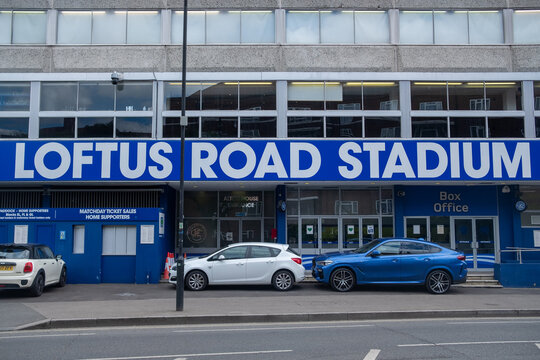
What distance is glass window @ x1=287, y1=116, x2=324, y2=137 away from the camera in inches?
793

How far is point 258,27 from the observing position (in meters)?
21.1

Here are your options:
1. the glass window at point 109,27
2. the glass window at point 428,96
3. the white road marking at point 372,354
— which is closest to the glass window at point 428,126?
the glass window at point 428,96

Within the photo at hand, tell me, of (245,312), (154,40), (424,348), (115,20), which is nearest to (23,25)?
(115,20)

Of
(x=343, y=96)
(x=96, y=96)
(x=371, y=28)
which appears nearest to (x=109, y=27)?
(x=96, y=96)

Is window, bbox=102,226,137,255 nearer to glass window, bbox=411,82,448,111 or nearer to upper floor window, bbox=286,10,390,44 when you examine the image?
upper floor window, bbox=286,10,390,44

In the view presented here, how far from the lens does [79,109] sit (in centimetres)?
2025

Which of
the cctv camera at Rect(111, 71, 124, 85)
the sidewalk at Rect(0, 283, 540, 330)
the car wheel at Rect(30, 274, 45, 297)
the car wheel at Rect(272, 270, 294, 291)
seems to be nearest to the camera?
the sidewalk at Rect(0, 283, 540, 330)

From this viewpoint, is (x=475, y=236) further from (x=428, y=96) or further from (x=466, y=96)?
(x=428, y=96)

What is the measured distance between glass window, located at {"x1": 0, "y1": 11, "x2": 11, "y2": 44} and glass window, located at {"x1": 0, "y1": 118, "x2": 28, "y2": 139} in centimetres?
334

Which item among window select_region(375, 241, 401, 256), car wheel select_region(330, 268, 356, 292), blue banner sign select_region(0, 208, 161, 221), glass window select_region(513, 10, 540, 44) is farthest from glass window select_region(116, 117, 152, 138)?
glass window select_region(513, 10, 540, 44)

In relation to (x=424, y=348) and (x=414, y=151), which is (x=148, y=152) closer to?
(x=414, y=151)

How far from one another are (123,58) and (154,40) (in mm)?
1427

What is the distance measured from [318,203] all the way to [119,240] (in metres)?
7.71

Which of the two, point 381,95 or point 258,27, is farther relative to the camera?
point 258,27
